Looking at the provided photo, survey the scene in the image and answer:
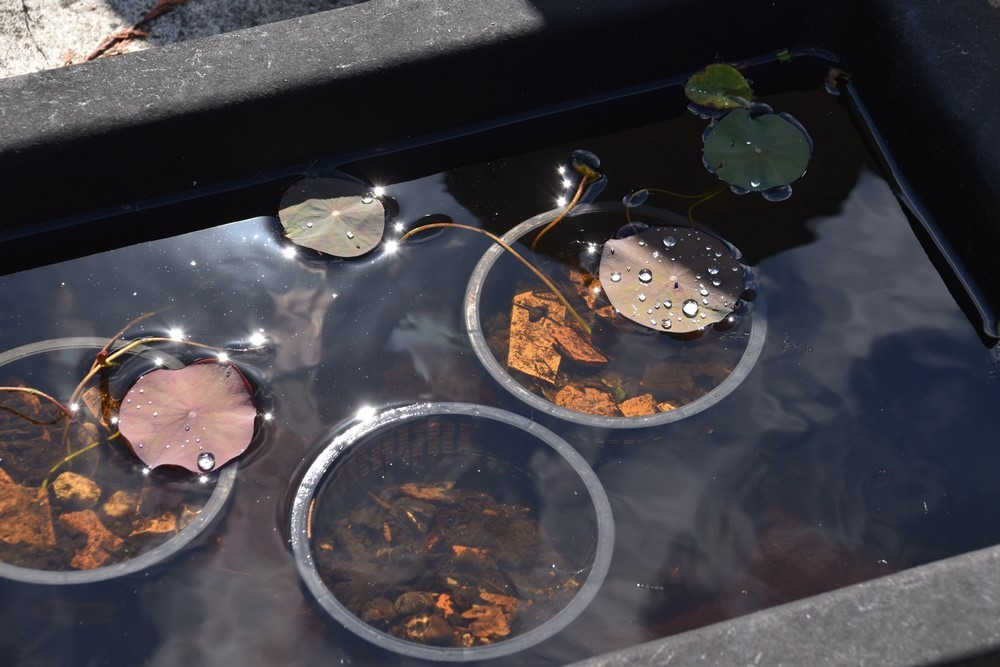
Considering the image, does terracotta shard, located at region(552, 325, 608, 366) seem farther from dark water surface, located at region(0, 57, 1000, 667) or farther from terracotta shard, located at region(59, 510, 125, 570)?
terracotta shard, located at region(59, 510, 125, 570)

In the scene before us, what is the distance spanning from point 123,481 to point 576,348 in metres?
0.90

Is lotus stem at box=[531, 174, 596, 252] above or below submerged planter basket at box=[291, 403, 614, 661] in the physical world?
above

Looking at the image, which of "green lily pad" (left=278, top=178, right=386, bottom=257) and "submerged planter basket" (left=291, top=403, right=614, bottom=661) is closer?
"submerged planter basket" (left=291, top=403, right=614, bottom=661)

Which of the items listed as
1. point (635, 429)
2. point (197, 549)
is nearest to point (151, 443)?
point (197, 549)

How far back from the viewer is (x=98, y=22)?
225 cm

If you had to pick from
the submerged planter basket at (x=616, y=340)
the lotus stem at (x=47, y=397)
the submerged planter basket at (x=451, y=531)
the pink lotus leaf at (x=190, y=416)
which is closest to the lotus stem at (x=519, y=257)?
the submerged planter basket at (x=616, y=340)

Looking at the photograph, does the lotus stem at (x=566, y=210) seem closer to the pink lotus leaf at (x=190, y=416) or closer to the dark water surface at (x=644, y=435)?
the dark water surface at (x=644, y=435)

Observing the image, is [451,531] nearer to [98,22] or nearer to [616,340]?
[616,340]

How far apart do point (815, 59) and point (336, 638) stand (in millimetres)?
1677

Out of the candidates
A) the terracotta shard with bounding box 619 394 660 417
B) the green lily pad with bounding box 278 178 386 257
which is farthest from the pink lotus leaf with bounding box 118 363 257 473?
the terracotta shard with bounding box 619 394 660 417

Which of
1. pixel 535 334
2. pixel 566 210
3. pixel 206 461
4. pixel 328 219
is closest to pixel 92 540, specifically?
pixel 206 461

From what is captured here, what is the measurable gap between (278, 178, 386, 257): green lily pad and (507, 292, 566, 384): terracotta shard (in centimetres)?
35

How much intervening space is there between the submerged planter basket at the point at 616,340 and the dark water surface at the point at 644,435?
4 centimetres

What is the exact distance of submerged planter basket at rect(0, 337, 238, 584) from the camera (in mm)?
1533
